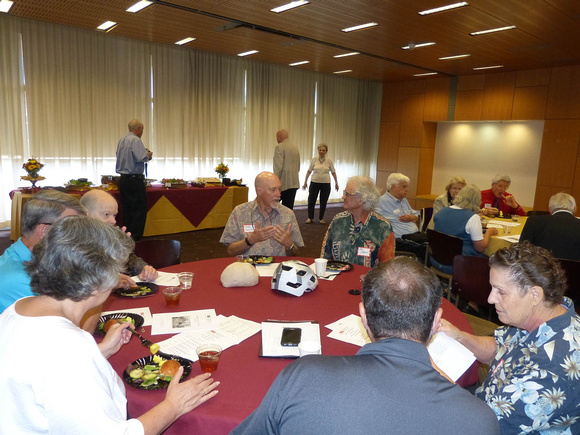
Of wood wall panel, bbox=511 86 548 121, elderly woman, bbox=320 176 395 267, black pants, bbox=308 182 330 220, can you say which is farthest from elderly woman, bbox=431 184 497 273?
wood wall panel, bbox=511 86 548 121

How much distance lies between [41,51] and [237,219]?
5685mm

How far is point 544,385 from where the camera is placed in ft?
4.39

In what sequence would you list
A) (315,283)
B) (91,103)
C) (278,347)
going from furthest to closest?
1. (91,103)
2. (315,283)
3. (278,347)

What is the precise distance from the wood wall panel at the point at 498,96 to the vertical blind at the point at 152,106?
3.39m

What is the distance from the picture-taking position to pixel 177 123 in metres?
8.60

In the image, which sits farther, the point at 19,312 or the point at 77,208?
the point at 77,208

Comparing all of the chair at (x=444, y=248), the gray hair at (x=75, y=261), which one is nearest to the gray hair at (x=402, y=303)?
the gray hair at (x=75, y=261)

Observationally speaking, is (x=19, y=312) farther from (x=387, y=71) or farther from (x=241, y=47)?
(x=387, y=71)

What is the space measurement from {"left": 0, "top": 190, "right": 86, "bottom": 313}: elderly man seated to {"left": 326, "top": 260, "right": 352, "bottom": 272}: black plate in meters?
1.52

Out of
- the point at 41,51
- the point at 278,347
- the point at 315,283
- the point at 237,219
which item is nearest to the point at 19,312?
the point at 278,347

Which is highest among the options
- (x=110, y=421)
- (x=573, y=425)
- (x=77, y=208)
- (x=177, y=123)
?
(x=177, y=123)

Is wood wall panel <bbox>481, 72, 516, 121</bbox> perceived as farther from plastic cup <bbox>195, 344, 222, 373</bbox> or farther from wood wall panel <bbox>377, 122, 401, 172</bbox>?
plastic cup <bbox>195, 344, 222, 373</bbox>

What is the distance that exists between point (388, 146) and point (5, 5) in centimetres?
887

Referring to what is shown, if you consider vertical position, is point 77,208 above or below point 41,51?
below
